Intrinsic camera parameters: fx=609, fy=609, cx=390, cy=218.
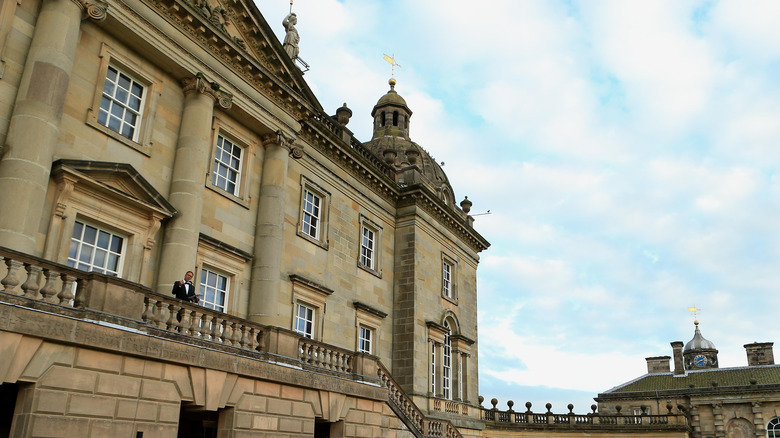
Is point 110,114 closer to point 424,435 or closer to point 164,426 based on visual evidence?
point 164,426

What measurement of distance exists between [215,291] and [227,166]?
148 inches

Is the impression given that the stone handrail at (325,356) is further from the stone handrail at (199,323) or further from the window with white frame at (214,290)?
the window with white frame at (214,290)

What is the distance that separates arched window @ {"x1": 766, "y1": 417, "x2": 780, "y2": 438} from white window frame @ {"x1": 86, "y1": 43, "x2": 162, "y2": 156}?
52.6 m

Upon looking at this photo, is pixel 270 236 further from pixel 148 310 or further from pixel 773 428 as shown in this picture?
pixel 773 428

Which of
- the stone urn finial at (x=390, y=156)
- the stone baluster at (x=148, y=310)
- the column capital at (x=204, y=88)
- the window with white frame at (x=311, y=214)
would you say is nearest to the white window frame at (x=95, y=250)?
the stone baluster at (x=148, y=310)

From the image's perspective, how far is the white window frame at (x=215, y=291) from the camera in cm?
1667

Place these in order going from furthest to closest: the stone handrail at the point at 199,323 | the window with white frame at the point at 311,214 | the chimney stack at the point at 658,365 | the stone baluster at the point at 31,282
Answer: the chimney stack at the point at 658,365, the window with white frame at the point at 311,214, the stone handrail at the point at 199,323, the stone baluster at the point at 31,282

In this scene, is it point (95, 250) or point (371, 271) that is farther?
point (371, 271)

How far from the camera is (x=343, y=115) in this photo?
2580 cm

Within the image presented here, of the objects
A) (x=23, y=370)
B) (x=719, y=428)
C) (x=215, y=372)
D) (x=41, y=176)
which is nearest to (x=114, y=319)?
(x=23, y=370)

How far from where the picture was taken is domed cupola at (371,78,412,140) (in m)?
36.2

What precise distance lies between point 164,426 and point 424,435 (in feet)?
35.3

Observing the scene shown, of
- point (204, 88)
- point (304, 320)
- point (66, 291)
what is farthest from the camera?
point (304, 320)

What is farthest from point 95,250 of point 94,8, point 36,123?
point 94,8
